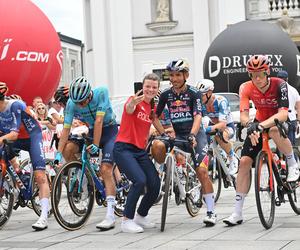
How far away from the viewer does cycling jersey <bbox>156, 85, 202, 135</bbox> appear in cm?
839

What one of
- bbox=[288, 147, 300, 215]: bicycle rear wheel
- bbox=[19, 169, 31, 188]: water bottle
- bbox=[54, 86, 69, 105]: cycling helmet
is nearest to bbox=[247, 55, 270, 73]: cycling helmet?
bbox=[288, 147, 300, 215]: bicycle rear wheel

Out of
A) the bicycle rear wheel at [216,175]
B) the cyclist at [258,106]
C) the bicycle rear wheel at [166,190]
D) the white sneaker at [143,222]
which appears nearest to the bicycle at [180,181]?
the bicycle rear wheel at [166,190]

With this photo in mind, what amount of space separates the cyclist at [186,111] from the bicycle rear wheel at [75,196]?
1.14 m

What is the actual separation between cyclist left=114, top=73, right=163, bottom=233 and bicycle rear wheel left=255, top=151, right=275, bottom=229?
1.16 meters

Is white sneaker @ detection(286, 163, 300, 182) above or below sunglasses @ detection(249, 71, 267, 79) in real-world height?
below

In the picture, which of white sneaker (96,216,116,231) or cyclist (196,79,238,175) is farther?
cyclist (196,79,238,175)

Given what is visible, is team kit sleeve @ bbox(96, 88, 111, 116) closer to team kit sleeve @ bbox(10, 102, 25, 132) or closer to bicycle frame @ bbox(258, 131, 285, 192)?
team kit sleeve @ bbox(10, 102, 25, 132)

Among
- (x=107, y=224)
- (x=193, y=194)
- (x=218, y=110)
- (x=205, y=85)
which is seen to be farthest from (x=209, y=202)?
(x=218, y=110)

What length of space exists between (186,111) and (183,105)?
8cm

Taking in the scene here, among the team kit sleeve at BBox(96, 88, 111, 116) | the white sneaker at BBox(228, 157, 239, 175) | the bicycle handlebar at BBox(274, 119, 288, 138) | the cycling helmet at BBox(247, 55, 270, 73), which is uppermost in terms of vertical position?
the cycling helmet at BBox(247, 55, 270, 73)

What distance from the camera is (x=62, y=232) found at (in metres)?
8.26

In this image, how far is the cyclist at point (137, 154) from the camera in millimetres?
8016

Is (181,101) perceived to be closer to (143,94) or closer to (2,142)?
(143,94)

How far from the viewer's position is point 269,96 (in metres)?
8.06
